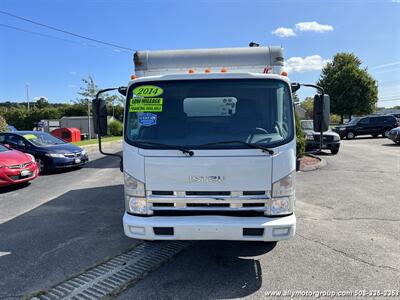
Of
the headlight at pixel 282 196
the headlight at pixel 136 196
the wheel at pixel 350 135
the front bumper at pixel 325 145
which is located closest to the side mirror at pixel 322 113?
the headlight at pixel 282 196

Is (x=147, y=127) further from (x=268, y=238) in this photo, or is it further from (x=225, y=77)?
(x=268, y=238)

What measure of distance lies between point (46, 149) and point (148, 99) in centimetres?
850

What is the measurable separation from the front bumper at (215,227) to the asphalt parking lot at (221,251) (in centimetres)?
55

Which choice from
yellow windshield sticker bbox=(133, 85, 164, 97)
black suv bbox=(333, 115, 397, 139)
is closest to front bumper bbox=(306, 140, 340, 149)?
yellow windshield sticker bbox=(133, 85, 164, 97)

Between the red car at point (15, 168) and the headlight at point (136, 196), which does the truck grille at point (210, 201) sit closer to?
the headlight at point (136, 196)

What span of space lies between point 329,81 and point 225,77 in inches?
1608

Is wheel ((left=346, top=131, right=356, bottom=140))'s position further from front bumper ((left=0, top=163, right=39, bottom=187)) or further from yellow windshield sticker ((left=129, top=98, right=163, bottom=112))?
yellow windshield sticker ((left=129, top=98, right=163, bottom=112))

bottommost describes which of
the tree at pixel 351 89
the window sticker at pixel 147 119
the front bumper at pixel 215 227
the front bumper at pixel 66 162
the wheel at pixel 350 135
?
the wheel at pixel 350 135

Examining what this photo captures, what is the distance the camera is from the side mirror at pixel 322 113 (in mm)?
4141

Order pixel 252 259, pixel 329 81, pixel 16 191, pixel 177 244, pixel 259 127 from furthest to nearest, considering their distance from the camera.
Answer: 1. pixel 329 81
2. pixel 16 191
3. pixel 177 244
4. pixel 252 259
5. pixel 259 127

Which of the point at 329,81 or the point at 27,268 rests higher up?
the point at 329,81

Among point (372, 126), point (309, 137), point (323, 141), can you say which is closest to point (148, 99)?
point (309, 137)

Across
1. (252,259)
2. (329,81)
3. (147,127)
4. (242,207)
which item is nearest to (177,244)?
(252,259)

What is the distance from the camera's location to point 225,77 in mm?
3773
